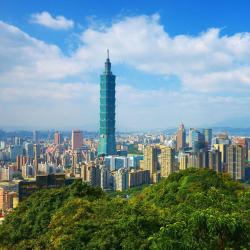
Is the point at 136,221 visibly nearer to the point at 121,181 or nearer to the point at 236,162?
the point at 121,181

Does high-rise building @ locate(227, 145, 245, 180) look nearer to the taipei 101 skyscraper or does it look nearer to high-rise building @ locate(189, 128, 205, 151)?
high-rise building @ locate(189, 128, 205, 151)

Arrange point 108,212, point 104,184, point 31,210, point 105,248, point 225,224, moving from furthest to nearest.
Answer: point 104,184, point 31,210, point 108,212, point 105,248, point 225,224

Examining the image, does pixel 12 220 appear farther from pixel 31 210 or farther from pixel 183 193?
pixel 183 193

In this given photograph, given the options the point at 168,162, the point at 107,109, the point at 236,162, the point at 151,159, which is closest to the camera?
the point at 168,162

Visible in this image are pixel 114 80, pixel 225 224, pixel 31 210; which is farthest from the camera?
pixel 114 80

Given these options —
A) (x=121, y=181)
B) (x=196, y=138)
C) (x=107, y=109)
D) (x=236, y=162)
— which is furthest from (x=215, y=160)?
(x=196, y=138)

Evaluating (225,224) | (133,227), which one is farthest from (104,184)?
(225,224)
